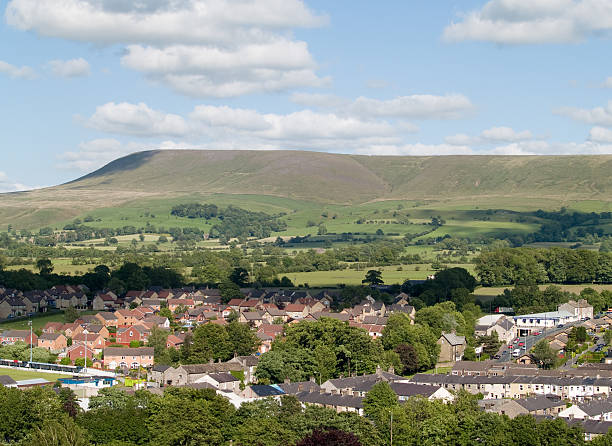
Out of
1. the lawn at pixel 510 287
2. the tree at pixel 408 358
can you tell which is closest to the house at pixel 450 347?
the tree at pixel 408 358

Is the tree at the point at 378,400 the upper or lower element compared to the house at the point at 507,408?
upper

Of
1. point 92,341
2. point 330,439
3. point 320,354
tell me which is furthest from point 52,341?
point 330,439

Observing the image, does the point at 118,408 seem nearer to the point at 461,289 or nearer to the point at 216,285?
the point at 461,289

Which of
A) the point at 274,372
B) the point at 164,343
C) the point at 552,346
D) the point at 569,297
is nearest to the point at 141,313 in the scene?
the point at 164,343

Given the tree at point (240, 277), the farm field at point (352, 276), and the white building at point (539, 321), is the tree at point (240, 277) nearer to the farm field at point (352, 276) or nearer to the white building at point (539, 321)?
the farm field at point (352, 276)

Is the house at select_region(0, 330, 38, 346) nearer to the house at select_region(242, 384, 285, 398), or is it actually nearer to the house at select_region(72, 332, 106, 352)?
the house at select_region(72, 332, 106, 352)

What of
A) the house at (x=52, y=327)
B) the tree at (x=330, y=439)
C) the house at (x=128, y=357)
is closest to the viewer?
the tree at (x=330, y=439)
